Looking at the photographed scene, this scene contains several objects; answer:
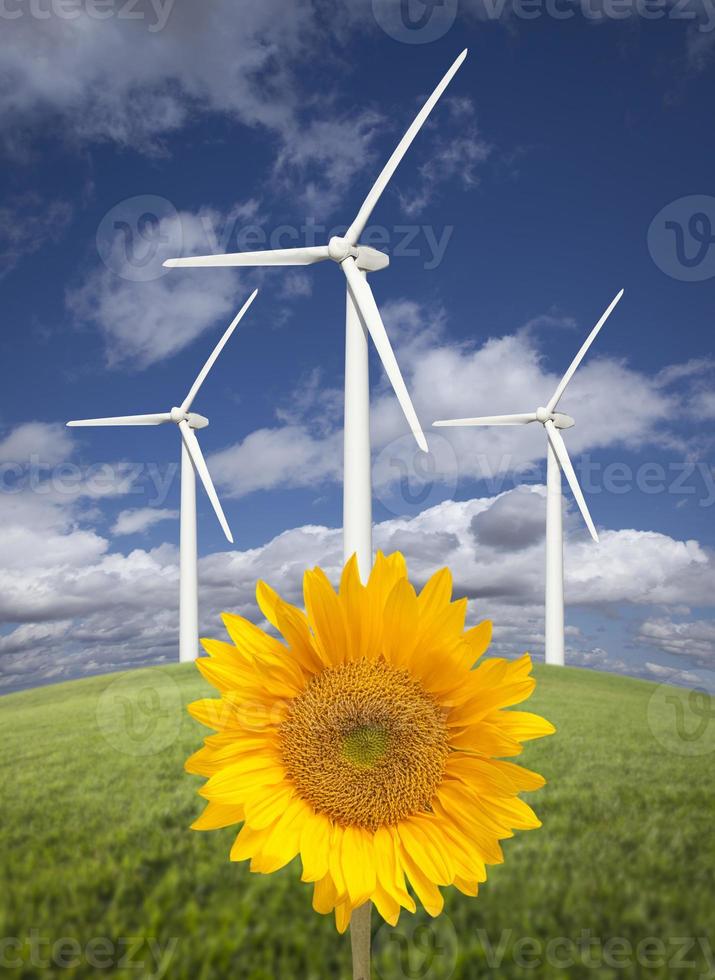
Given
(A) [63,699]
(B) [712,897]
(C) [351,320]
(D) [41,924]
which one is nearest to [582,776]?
(B) [712,897]

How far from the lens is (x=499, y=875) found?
636 cm

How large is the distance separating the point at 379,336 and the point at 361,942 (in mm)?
16329

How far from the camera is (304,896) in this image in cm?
602

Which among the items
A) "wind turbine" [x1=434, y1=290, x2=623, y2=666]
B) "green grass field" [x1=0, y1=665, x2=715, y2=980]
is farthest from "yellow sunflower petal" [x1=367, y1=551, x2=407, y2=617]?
"wind turbine" [x1=434, y1=290, x2=623, y2=666]

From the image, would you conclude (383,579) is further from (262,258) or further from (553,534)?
Result: (553,534)

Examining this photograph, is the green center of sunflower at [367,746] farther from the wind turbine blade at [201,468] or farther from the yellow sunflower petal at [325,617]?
the wind turbine blade at [201,468]

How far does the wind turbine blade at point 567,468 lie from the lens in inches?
1070

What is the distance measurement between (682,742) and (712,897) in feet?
30.3

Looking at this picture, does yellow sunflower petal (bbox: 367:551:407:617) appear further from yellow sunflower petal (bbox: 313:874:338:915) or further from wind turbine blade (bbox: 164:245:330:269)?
wind turbine blade (bbox: 164:245:330:269)

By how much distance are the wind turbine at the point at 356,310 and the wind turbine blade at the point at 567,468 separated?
988 centimetres

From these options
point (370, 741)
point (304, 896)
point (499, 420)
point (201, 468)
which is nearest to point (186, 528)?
point (201, 468)

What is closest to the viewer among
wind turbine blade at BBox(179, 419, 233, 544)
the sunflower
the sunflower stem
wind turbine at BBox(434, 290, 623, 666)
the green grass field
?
the sunflower stem

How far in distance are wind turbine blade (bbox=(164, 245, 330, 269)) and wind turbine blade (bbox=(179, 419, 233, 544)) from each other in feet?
29.7

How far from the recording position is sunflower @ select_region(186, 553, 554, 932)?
187 cm
